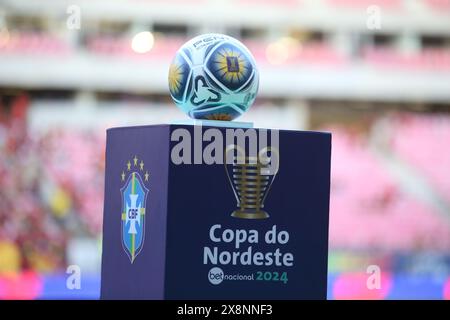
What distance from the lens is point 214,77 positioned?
325 centimetres

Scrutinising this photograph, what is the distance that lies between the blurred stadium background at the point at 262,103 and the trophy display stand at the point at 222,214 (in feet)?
29.8

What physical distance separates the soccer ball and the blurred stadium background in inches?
357

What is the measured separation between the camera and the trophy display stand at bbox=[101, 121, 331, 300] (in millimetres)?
3078

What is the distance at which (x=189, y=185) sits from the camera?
10.1 feet

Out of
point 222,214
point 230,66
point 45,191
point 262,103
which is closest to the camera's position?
point 222,214

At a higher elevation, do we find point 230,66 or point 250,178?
point 230,66

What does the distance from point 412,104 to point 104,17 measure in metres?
4.17

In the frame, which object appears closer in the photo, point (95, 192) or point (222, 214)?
point (222, 214)

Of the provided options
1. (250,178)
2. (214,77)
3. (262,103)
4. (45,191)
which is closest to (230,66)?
(214,77)

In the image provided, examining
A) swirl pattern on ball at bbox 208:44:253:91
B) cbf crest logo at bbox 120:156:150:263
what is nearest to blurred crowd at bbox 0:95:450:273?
cbf crest logo at bbox 120:156:150:263

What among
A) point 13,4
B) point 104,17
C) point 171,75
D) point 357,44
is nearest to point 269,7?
point 357,44

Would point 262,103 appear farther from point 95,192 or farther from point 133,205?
point 133,205

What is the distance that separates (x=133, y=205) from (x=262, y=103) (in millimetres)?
9612

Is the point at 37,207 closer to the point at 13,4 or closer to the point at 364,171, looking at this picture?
the point at 13,4
